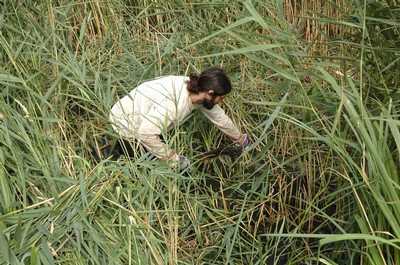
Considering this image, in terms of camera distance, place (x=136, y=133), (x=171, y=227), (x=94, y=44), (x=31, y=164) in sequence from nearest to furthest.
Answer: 1. (x=171, y=227)
2. (x=31, y=164)
3. (x=136, y=133)
4. (x=94, y=44)

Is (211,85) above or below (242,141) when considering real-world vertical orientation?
above

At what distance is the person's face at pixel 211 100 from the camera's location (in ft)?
9.11

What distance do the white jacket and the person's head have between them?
4 centimetres

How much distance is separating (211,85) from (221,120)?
0.82 feet

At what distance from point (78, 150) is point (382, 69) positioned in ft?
3.90

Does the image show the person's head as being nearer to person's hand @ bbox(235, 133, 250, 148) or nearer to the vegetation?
the vegetation

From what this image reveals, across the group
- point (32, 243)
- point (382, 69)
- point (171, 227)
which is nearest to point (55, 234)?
point (32, 243)

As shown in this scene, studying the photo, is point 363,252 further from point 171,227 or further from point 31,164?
point 31,164

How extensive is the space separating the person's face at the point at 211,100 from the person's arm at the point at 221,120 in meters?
0.09

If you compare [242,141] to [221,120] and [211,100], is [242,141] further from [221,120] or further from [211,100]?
[211,100]

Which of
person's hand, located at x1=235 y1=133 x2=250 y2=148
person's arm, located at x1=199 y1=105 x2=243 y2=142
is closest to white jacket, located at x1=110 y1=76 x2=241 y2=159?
person's arm, located at x1=199 y1=105 x2=243 y2=142

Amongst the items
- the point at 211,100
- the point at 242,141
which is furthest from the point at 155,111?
the point at 242,141

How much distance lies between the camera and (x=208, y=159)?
9.59 feet

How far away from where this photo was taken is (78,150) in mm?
2758
